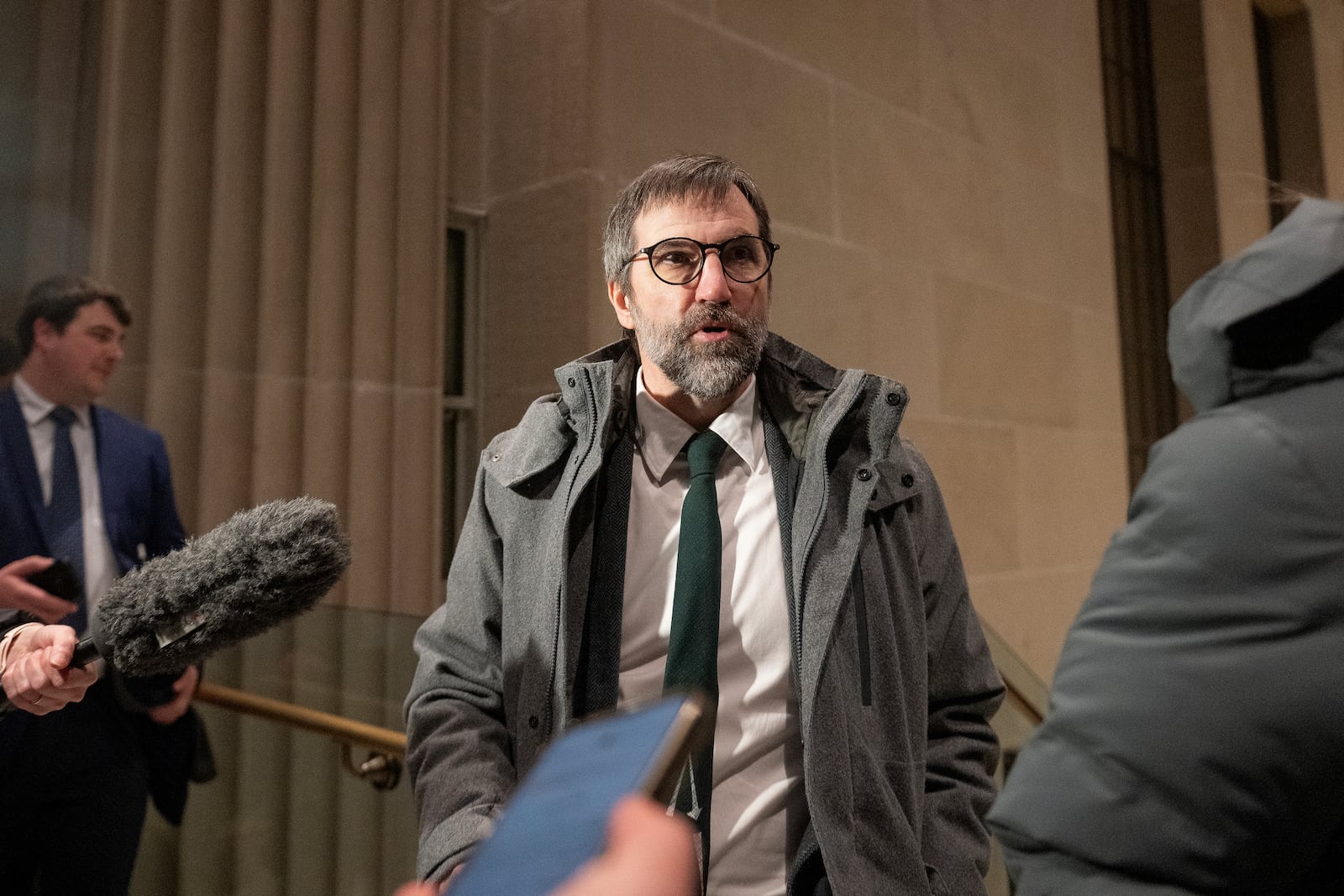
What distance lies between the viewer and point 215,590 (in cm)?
122

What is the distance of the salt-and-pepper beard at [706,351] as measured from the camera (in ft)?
5.52

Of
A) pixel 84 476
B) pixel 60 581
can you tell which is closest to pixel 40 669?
pixel 60 581

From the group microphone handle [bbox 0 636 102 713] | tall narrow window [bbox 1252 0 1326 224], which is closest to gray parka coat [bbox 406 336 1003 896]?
microphone handle [bbox 0 636 102 713]

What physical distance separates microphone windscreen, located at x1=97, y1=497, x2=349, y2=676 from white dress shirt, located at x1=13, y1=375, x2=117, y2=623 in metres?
0.82

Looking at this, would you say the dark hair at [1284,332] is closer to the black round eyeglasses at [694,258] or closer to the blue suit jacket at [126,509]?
the black round eyeglasses at [694,258]

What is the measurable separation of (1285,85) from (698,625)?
7.15m

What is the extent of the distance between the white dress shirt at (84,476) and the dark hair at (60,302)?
11 centimetres

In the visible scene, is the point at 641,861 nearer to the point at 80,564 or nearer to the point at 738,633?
the point at 738,633

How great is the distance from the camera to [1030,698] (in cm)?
348

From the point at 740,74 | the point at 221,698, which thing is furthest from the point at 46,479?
the point at 740,74

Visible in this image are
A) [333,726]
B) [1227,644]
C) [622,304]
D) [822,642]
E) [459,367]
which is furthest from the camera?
[459,367]

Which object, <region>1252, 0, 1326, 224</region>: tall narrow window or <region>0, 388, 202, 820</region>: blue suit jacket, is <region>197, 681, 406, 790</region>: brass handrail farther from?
<region>1252, 0, 1326, 224</region>: tall narrow window

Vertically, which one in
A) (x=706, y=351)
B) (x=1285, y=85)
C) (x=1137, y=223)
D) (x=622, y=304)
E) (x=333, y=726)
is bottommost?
(x=333, y=726)

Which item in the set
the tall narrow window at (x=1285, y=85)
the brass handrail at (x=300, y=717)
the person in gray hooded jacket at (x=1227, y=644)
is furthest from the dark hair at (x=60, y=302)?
the tall narrow window at (x=1285, y=85)
